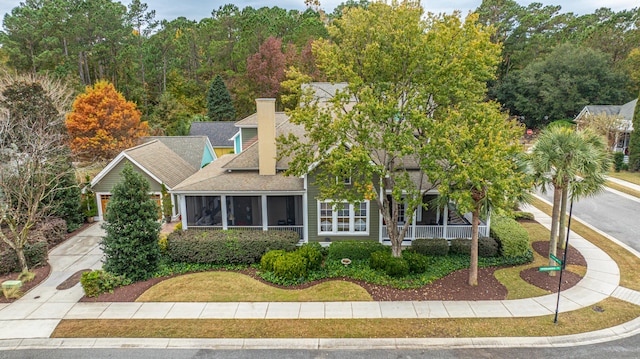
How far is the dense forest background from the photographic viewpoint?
162 ft

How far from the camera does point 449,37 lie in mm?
13516

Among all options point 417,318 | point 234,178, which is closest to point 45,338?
point 234,178

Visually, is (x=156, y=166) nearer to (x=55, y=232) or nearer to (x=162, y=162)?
(x=162, y=162)

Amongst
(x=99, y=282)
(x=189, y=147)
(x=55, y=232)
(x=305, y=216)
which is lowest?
(x=99, y=282)

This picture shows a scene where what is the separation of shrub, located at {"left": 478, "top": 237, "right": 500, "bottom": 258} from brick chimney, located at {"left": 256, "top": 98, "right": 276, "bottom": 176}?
1062 centimetres

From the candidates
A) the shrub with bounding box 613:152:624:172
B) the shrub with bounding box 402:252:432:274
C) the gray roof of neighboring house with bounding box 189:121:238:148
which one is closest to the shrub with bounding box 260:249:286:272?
the shrub with bounding box 402:252:432:274

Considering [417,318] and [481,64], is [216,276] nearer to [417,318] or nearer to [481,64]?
[417,318]

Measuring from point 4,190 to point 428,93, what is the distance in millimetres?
17951

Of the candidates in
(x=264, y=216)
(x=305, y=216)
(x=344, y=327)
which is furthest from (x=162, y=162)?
(x=344, y=327)

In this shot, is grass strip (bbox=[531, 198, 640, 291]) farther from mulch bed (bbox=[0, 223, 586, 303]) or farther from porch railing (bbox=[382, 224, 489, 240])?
porch railing (bbox=[382, 224, 489, 240])

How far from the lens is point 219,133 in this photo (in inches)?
1700

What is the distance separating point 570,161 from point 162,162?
2223 centimetres

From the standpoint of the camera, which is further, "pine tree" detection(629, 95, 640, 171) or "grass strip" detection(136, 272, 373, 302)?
"pine tree" detection(629, 95, 640, 171)

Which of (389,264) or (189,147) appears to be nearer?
(389,264)
